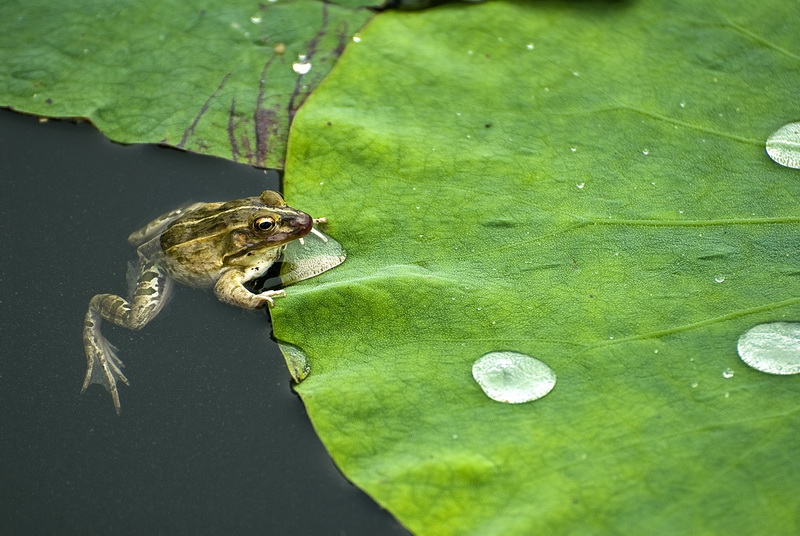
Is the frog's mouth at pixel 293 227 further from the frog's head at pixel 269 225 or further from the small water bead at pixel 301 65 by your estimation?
the small water bead at pixel 301 65

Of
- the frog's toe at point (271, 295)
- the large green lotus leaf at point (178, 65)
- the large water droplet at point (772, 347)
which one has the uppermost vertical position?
the large green lotus leaf at point (178, 65)

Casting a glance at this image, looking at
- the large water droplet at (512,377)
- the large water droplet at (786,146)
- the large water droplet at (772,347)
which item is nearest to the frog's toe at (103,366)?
the large water droplet at (512,377)

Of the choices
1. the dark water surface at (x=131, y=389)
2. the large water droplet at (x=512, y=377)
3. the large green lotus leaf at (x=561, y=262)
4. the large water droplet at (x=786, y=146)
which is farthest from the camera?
the large water droplet at (x=786, y=146)

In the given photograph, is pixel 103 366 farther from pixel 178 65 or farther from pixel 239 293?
pixel 178 65

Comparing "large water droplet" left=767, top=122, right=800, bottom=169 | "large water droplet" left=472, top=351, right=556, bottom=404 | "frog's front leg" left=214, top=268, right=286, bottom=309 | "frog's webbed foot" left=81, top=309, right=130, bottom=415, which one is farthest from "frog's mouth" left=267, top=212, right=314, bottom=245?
"large water droplet" left=767, top=122, right=800, bottom=169

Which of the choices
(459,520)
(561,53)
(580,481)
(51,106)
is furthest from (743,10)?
(51,106)

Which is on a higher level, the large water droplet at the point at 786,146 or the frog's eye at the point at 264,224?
the large water droplet at the point at 786,146
